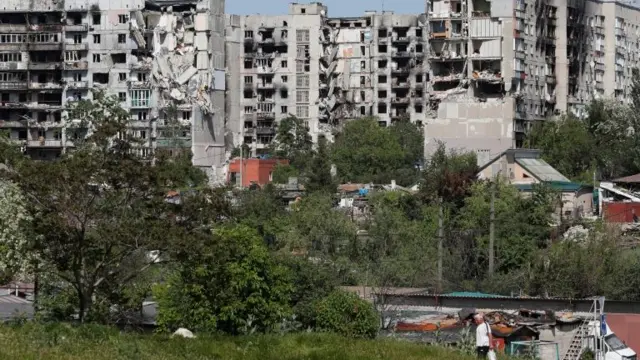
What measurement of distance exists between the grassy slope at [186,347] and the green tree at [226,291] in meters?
8.29

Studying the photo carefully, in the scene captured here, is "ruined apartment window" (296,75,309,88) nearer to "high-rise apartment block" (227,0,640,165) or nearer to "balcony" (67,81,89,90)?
"high-rise apartment block" (227,0,640,165)

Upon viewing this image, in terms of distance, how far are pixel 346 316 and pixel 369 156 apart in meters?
60.5

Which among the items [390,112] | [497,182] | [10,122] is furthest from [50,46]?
[497,182]

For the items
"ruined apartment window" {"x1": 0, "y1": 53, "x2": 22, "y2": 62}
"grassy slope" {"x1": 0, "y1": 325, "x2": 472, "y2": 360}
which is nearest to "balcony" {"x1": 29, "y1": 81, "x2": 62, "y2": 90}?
"ruined apartment window" {"x1": 0, "y1": 53, "x2": 22, "y2": 62}

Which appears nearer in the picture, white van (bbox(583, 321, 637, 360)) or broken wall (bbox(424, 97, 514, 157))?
white van (bbox(583, 321, 637, 360))

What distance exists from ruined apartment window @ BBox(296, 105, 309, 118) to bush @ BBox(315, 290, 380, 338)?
7371 centimetres

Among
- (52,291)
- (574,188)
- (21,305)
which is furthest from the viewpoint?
(574,188)

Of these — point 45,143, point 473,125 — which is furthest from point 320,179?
point 45,143

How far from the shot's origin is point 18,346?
20578mm

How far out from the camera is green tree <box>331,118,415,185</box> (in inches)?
3706

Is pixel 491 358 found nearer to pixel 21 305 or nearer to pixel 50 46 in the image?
pixel 21 305

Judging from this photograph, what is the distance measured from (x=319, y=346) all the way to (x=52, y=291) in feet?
42.6

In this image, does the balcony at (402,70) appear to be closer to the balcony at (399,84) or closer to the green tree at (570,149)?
the balcony at (399,84)

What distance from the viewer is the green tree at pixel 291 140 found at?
331 ft
